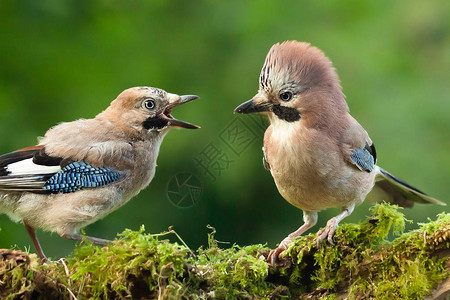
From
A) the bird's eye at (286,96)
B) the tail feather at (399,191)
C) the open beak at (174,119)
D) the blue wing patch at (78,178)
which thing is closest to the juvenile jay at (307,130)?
the bird's eye at (286,96)

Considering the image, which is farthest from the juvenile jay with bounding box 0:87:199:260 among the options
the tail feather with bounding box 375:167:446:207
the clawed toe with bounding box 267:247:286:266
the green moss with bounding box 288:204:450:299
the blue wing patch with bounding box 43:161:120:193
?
the tail feather with bounding box 375:167:446:207

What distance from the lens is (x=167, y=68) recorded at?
8.65 m

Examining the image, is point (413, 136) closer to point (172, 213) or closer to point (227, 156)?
point (227, 156)

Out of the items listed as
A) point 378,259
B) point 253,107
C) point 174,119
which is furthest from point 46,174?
point 378,259

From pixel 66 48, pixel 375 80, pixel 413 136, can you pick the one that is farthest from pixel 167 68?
pixel 413 136

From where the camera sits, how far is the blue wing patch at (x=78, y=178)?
17.3 feet

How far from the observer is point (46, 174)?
17.4ft

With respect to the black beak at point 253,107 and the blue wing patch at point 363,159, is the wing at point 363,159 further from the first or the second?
the black beak at point 253,107

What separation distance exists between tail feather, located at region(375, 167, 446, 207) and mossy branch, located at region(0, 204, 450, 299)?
1.83 metres

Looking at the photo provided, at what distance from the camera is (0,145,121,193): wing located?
17.2 feet

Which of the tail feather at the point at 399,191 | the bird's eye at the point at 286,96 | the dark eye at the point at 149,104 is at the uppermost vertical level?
the dark eye at the point at 149,104

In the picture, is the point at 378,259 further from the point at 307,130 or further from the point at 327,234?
the point at 307,130

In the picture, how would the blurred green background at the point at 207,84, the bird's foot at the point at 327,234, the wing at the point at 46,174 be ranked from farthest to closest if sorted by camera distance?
the blurred green background at the point at 207,84, the wing at the point at 46,174, the bird's foot at the point at 327,234

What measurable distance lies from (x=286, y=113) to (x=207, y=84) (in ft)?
11.3
